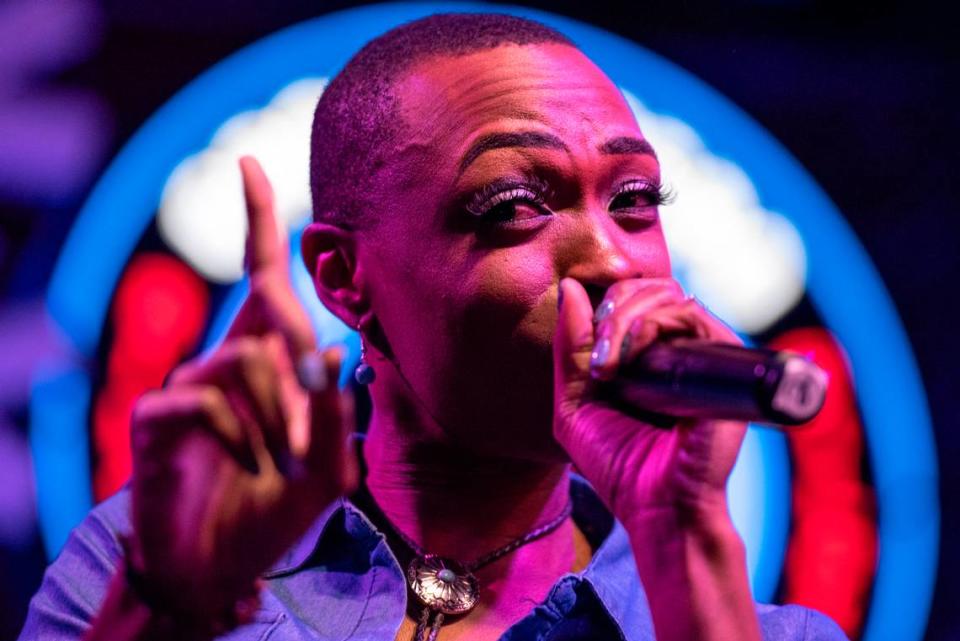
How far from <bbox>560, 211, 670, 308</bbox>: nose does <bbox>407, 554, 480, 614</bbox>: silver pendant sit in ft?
1.54

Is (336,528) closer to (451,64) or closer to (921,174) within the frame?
(451,64)

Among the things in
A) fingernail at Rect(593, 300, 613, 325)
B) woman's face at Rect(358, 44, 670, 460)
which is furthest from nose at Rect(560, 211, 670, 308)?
fingernail at Rect(593, 300, 613, 325)

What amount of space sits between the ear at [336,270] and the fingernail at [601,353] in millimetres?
527

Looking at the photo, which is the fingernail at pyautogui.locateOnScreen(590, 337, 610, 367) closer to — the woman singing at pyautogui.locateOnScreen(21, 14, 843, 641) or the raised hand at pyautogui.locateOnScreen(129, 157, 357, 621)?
the woman singing at pyautogui.locateOnScreen(21, 14, 843, 641)

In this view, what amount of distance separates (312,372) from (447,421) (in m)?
0.52

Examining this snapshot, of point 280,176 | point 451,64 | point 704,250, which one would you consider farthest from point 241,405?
point 704,250

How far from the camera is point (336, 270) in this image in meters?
1.60

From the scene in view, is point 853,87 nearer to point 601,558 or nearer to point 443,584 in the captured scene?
point 601,558

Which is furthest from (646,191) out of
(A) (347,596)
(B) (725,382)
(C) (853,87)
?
(C) (853,87)

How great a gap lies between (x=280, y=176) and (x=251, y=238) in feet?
3.30

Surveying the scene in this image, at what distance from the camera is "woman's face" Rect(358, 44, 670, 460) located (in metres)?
1.31

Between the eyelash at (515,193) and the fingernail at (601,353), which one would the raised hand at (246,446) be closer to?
the fingernail at (601,353)

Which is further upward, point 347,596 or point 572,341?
point 572,341

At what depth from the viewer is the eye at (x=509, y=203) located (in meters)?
1.34
